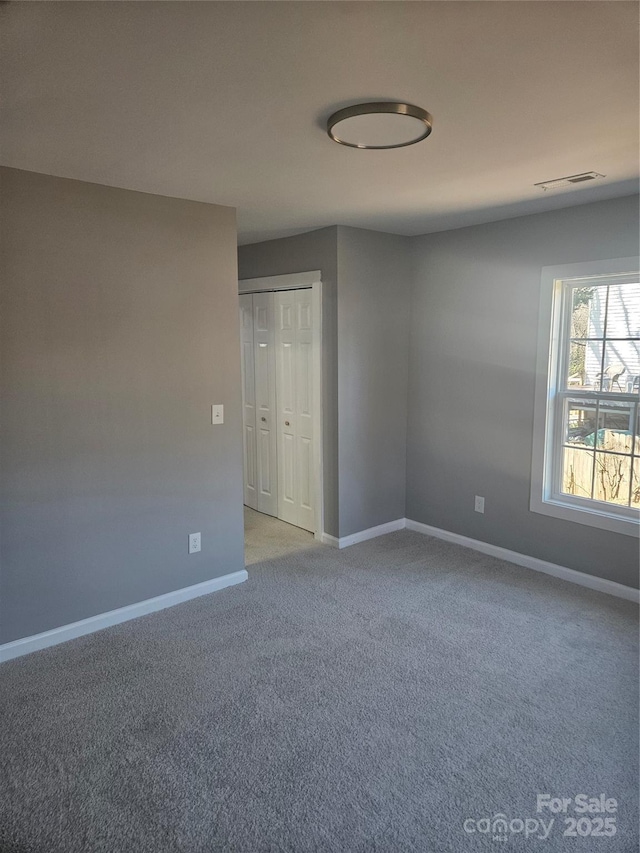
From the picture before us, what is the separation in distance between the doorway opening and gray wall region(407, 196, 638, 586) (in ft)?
2.71

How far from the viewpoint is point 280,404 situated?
4.81m

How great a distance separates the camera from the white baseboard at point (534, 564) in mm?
3480

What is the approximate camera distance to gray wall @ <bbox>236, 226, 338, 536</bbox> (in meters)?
4.10

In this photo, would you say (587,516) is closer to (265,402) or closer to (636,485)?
(636,485)

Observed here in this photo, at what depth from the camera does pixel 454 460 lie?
4367mm

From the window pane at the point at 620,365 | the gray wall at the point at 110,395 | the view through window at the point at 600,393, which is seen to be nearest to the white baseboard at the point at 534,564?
the view through window at the point at 600,393

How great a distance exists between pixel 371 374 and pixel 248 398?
1349 millimetres

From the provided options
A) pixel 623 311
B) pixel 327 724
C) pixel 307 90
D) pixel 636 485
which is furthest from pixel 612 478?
pixel 307 90

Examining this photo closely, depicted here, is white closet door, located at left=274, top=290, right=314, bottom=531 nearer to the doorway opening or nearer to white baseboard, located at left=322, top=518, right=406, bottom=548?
the doorway opening

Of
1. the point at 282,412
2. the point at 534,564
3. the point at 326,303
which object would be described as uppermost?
the point at 326,303

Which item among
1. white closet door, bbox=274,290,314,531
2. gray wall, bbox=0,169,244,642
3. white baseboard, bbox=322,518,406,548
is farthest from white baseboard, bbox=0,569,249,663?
white closet door, bbox=274,290,314,531

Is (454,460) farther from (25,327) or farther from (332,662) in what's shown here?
(25,327)

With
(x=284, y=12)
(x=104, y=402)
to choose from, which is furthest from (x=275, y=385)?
(x=284, y=12)

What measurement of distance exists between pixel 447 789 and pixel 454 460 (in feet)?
8.53
